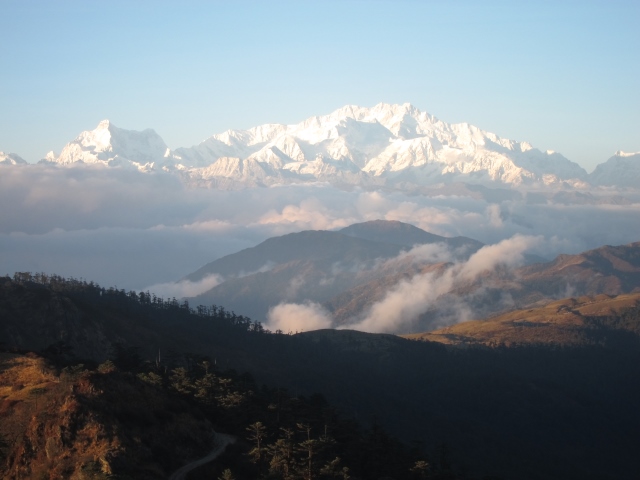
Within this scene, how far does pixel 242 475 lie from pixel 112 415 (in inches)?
634

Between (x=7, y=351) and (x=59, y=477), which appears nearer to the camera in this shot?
(x=59, y=477)

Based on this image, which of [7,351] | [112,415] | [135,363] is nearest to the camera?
[112,415]

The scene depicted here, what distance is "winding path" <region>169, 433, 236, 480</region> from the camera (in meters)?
81.1

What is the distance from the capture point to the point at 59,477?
75.6 meters

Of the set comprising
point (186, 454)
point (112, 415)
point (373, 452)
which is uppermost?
point (112, 415)

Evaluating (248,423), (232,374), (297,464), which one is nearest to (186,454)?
(297,464)

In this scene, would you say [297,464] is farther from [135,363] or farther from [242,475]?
[135,363]

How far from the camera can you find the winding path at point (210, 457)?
81125mm

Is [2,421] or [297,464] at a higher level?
[2,421]

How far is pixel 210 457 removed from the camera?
8875cm

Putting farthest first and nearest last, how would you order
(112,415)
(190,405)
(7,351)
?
(7,351)
(190,405)
(112,415)

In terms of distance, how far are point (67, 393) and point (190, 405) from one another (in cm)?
2335

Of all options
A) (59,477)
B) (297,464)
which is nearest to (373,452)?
(297,464)

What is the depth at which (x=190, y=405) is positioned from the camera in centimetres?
10531
